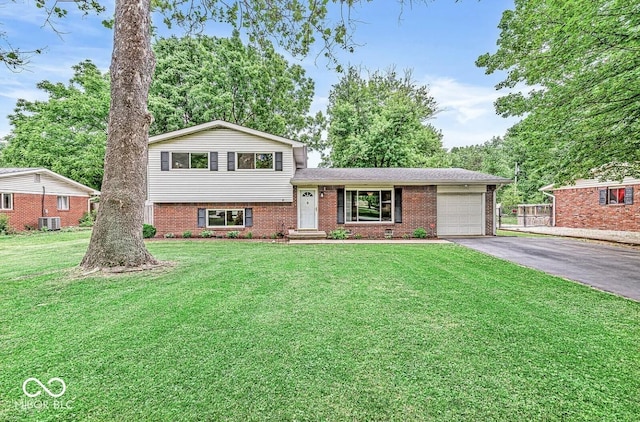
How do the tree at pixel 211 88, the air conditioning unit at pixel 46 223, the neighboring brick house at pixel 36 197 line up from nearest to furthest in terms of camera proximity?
the neighboring brick house at pixel 36 197, the air conditioning unit at pixel 46 223, the tree at pixel 211 88

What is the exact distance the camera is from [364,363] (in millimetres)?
2779

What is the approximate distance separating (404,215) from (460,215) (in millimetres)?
2695

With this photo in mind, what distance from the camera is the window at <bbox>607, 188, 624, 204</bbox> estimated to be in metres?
15.8

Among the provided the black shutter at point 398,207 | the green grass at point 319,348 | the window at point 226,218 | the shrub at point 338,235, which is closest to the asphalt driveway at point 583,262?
the green grass at point 319,348

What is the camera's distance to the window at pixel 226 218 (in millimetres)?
13852

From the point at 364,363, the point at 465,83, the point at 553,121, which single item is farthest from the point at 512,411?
the point at 465,83

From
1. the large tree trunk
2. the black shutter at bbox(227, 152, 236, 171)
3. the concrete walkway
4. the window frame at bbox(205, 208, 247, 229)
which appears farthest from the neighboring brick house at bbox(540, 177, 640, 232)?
the large tree trunk

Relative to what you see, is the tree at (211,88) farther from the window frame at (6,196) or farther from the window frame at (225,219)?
the window frame at (225,219)

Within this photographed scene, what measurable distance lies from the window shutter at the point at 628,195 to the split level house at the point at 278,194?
24.8ft

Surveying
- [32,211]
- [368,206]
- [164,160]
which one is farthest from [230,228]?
[32,211]

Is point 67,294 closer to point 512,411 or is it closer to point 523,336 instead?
point 512,411

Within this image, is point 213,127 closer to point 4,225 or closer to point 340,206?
point 340,206

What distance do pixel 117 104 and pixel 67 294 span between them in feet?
13.4

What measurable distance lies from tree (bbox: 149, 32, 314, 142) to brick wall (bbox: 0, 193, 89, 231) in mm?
7737
